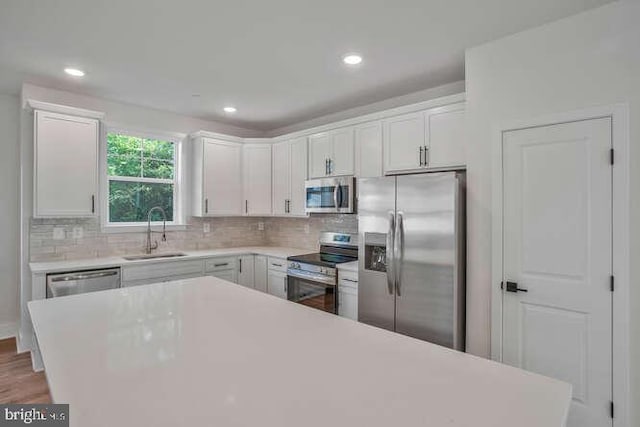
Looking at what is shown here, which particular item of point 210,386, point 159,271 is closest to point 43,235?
point 159,271

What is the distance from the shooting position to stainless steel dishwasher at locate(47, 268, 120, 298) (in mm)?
3020

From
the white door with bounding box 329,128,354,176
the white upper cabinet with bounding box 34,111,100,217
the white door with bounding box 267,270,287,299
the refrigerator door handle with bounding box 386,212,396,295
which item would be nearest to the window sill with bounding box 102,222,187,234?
the white upper cabinet with bounding box 34,111,100,217

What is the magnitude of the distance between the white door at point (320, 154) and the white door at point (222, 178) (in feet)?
3.65

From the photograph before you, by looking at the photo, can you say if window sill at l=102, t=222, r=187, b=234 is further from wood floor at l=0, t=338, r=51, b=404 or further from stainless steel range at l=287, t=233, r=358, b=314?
stainless steel range at l=287, t=233, r=358, b=314

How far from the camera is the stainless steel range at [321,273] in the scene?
134 inches

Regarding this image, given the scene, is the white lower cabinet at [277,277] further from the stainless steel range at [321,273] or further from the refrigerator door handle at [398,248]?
the refrigerator door handle at [398,248]

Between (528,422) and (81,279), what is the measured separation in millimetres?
3536

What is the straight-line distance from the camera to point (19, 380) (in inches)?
115

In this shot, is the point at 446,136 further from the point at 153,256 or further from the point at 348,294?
the point at 153,256

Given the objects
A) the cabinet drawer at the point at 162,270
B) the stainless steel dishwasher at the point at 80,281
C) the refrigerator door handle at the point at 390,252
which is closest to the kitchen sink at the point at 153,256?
the cabinet drawer at the point at 162,270

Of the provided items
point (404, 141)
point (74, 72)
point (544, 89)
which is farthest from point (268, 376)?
point (74, 72)

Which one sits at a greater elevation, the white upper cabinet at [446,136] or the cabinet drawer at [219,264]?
the white upper cabinet at [446,136]

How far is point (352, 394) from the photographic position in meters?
0.93

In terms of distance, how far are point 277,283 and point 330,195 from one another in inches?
48.8
